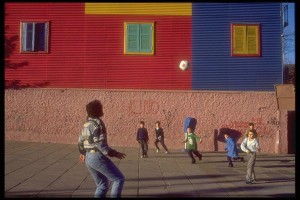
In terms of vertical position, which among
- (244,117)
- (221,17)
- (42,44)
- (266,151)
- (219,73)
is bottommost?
(266,151)

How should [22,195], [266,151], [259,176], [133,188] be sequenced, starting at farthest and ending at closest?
[266,151] → [259,176] → [133,188] → [22,195]

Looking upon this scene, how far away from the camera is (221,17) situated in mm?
18047

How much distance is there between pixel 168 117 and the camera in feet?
57.9

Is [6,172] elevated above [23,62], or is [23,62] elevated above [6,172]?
[23,62]

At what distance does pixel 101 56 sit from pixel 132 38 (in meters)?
1.71

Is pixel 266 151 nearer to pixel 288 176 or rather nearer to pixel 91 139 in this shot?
pixel 288 176

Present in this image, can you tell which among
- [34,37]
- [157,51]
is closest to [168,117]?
[157,51]

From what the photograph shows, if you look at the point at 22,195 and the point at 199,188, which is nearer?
the point at 22,195

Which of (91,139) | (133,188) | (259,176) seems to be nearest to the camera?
(91,139)

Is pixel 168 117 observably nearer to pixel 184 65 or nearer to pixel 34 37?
pixel 184 65

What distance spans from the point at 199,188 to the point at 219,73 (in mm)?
10217

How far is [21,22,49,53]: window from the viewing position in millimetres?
18062

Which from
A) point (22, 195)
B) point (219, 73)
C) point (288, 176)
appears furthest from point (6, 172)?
point (219, 73)

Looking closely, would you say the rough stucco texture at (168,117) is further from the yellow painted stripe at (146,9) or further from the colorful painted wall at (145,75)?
the yellow painted stripe at (146,9)
